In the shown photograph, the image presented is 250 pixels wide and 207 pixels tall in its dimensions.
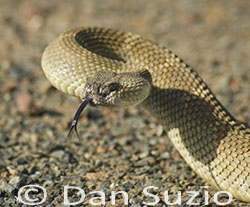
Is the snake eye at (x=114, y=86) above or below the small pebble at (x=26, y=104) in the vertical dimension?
below

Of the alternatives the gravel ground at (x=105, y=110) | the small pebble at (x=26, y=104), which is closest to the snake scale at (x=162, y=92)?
the gravel ground at (x=105, y=110)

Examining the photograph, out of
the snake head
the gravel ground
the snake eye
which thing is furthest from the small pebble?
the snake eye

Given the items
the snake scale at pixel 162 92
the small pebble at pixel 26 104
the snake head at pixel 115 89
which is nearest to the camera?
the snake head at pixel 115 89

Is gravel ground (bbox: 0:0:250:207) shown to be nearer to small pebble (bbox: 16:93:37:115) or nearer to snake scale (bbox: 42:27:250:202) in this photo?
small pebble (bbox: 16:93:37:115)

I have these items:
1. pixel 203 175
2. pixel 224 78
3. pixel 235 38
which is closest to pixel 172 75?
pixel 203 175

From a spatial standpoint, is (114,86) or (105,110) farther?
(105,110)

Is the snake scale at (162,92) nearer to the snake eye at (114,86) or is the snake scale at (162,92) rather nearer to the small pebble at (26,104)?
the snake eye at (114,86)

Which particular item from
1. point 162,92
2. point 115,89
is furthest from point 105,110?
point 115,89

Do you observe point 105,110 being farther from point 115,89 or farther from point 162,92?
point 115,89
